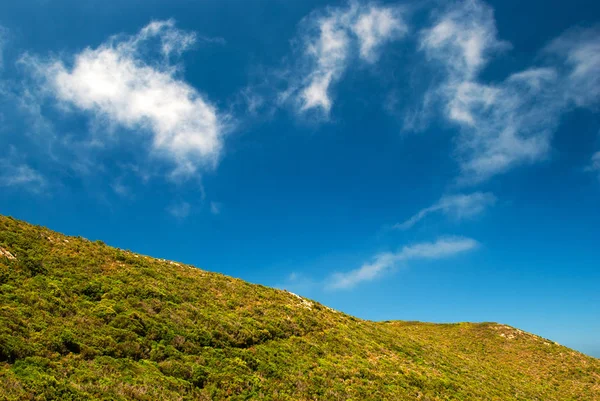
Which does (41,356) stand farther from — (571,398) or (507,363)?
(507,363)

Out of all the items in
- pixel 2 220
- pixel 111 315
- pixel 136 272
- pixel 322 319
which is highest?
pixel 2 220

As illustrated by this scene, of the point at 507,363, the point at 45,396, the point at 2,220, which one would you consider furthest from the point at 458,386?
the point at 2,220

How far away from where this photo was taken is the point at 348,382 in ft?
80.0

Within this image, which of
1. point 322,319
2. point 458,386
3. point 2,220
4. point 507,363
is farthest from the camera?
point 507,363

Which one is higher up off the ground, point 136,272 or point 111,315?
point 136,272

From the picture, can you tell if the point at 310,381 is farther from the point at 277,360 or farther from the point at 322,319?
the point at 322,319

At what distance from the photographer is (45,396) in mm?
12992

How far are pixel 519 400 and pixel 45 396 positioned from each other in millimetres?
41471

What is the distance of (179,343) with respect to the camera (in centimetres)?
2131

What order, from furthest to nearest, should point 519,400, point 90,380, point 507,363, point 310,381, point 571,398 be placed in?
point 507,363 < point 571,398 < point 519,400 < point 310,381 < point 90,380

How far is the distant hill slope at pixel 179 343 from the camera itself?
15.9 metres

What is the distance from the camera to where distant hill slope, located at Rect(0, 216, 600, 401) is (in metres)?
15.9

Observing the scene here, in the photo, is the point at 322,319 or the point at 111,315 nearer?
the point at 111,315

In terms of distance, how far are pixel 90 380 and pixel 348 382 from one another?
54.6ft
